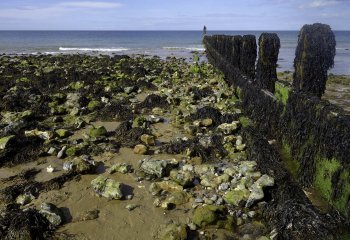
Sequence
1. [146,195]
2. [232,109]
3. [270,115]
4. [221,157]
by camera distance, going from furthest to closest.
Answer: [232,109] < [221,157] < [270,115] < [146,195]

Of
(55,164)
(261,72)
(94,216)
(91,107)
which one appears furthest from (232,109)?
(94,216)

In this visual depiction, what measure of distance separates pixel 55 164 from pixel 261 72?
4602mm

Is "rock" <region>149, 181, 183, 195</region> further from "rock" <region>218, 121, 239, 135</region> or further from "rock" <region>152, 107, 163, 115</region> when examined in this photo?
"rock" <region>152, 107, 163, 115</region>

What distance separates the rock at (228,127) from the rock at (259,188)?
105 inches

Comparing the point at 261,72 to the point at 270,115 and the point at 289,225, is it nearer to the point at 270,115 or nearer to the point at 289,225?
the point at 270,115

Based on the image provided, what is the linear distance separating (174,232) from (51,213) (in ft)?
5.60

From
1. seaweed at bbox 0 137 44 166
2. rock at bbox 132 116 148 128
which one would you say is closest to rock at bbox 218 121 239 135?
rock at bbox 132 116 148 128

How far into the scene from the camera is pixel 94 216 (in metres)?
4.78

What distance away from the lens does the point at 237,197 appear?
4.96m

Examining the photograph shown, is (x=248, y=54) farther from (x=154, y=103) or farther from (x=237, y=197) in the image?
(x=237, y=197)

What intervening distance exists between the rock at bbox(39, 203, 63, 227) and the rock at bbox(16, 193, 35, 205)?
515mm

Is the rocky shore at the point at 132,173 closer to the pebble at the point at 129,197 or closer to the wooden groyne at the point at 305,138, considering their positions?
the pebble at the point at 129,197

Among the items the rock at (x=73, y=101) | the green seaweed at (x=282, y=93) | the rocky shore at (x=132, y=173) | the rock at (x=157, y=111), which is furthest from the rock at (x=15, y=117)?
the green seaweed at (x=282, y=93)

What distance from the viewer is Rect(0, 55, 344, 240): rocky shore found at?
14.8 feet
